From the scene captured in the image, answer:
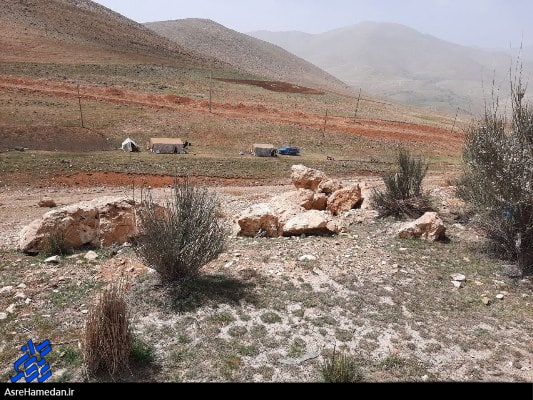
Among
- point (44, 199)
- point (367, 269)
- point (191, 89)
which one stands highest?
point (191, 89)

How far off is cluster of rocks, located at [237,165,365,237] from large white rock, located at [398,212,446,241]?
155 cm

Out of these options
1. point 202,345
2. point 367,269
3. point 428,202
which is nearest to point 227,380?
point 202,345

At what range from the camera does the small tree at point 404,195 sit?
11688 mm

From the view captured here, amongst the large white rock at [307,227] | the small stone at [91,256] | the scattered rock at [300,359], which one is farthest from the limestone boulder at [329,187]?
the scattered rock at [300,359]

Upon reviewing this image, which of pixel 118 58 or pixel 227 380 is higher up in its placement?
pixel 118 58

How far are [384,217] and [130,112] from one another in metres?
26.0

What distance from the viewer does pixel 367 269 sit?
850 cm

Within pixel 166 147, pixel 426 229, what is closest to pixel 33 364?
pixel 426 229

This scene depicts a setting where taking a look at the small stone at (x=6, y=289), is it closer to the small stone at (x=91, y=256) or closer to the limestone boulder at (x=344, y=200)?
the small stone at (x=91, y=256)

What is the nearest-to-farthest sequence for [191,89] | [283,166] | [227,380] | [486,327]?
[227,380]
[486,327]
[283,166]
[191,89]

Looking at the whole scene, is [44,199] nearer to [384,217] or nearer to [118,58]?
[384,217]

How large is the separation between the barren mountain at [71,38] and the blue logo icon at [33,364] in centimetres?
5175

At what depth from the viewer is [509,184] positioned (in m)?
8.12

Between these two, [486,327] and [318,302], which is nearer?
[486,327]
